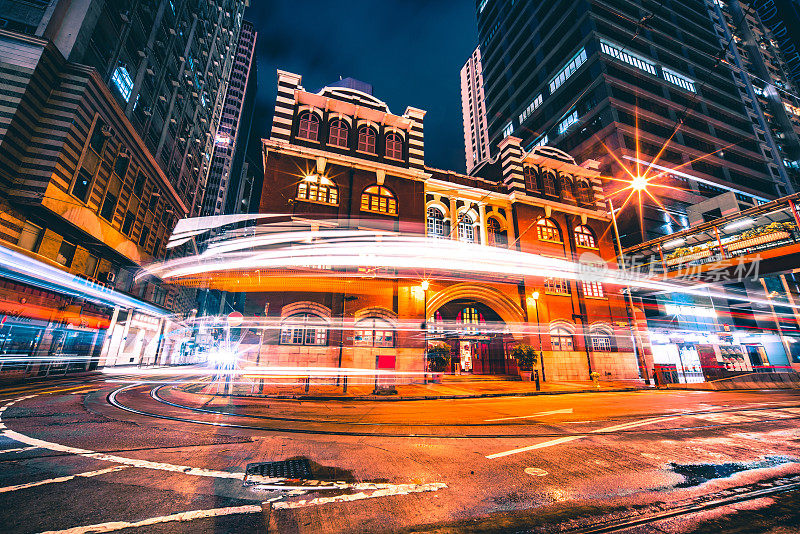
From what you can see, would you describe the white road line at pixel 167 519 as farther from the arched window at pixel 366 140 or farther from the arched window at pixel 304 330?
the arched window at pixel 366 140

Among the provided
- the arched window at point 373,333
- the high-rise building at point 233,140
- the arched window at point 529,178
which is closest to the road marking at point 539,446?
the arched window at point 373,333

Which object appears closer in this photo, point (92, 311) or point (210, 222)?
point (92, 311)

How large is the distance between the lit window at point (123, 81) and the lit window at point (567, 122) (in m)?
52.5

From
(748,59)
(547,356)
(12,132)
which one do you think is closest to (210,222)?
(12,132)

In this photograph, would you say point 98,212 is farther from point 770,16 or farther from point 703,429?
point 770,16

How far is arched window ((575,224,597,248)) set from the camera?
2795cm

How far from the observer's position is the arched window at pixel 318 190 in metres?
20.3

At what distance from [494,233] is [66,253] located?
2976 centimetres

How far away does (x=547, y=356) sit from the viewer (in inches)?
885

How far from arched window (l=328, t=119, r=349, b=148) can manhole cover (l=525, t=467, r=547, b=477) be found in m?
22.2

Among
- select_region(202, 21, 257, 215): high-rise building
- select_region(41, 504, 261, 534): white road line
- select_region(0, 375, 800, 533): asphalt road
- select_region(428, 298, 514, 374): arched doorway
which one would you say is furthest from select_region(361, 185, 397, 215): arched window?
select_region(202, 21, 257, 215): high-rise building

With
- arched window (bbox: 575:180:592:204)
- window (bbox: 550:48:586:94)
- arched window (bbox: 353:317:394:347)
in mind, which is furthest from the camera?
window (bbox: 550:48:586:94)

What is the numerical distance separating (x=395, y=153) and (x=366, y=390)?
681 inches

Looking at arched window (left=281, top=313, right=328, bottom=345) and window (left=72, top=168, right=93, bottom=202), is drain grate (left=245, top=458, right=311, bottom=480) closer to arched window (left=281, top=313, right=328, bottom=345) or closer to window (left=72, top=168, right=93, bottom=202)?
arched window (left=281, top=313, right=328, bottom=345)
